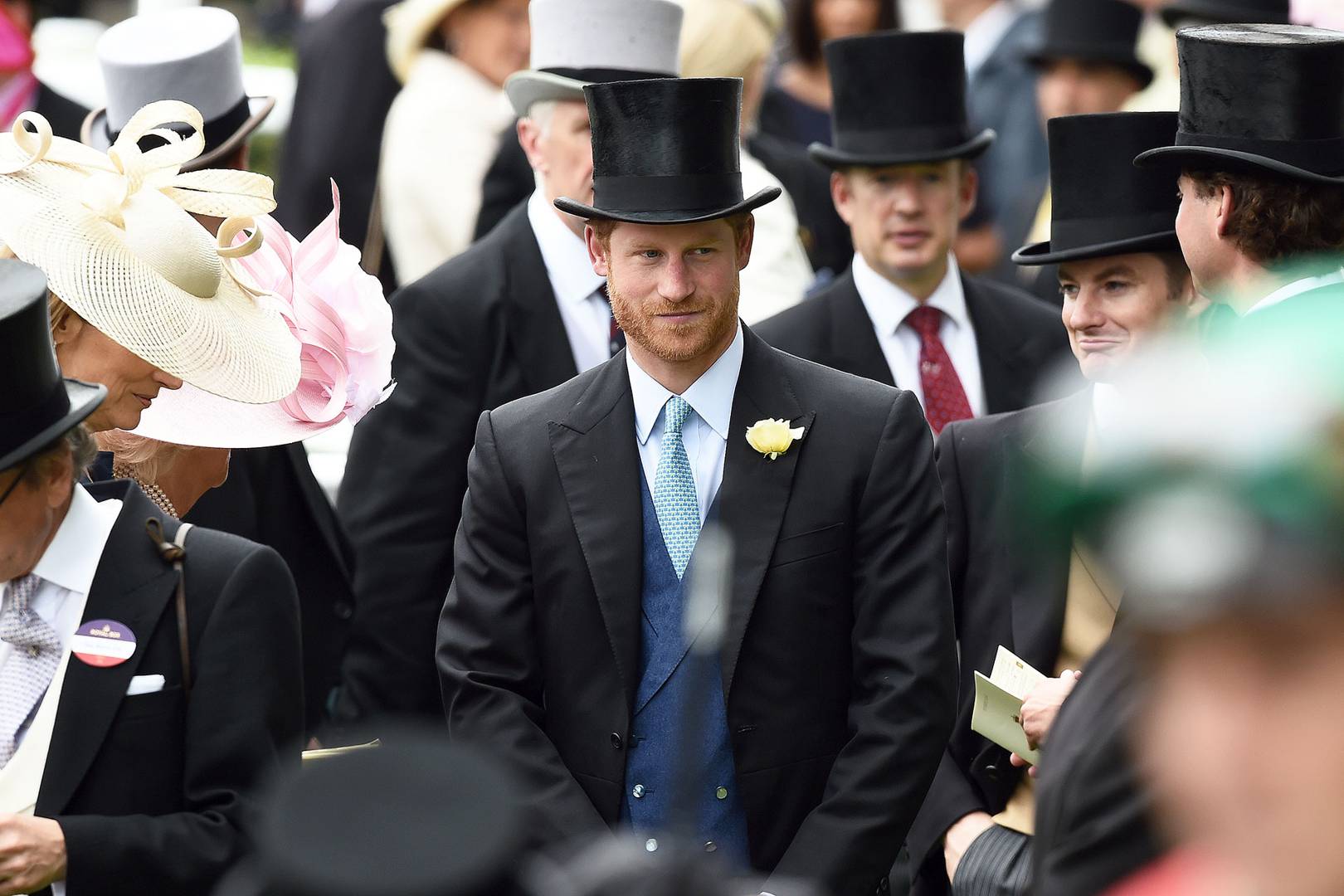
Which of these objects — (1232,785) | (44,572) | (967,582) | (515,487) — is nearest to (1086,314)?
(967,582)

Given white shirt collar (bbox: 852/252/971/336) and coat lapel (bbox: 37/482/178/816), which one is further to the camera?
white shirt collar (bbox: 852/252/971/336)

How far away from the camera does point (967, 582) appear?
4090mm

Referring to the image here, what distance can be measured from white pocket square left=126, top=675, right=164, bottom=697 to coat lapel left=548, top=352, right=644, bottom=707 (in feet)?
2.80

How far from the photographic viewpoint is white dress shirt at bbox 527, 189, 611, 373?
5074mm

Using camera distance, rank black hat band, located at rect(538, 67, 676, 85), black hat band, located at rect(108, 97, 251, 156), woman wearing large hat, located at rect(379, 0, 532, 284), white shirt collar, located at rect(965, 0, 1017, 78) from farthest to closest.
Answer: white shirt collar, located at rect(965, 0, 1017, 78), woman wearing large hat, located at rect(379, 0, 532, 284), black hat band, located at rect(538, 67, 676, 85), black hat band, located at rect(108, 97, 251, 156)

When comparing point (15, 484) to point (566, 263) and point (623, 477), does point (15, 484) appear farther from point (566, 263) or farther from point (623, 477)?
point (566, 263)

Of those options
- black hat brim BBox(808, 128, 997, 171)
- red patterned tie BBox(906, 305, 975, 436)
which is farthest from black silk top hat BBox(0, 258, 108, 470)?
black hat brim BBox(808, 128, 997, 171)

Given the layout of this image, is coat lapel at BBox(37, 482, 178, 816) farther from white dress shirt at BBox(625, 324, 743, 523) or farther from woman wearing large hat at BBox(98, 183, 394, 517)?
white dress shirt at BBox(625, 324, 743, 523)

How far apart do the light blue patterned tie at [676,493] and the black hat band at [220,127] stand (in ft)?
5.96

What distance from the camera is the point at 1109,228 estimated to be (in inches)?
169

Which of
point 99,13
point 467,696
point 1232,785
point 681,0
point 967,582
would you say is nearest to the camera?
point 1232,785

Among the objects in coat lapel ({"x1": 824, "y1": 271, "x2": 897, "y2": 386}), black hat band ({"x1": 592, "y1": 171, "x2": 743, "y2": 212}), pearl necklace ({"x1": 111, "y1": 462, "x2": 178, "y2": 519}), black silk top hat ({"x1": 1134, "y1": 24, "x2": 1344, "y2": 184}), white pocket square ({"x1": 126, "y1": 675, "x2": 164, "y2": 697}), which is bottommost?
coat lapel ({"x1": 824, "y1": 271, "x2": 897, "y2": 386})

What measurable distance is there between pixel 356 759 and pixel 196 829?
6.61 ft

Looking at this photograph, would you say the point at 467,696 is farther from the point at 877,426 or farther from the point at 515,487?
the point at 877,426
